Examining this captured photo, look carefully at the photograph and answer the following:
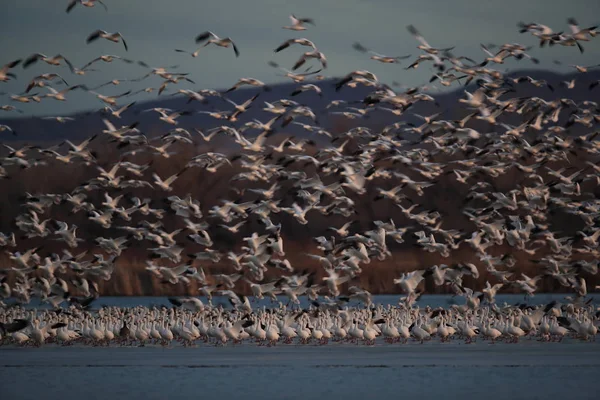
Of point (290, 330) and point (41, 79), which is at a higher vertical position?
point (41, 79)

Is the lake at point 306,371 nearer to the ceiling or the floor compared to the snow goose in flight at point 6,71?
nearer to the floor

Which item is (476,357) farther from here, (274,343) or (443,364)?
(274,343)

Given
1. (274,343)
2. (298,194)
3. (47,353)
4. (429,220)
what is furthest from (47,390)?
(429,220)

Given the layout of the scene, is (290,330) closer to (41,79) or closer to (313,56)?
(313,56)

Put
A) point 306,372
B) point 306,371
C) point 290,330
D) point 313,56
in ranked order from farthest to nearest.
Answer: point 313,56
point 290,330
point 306,371
point 306,372

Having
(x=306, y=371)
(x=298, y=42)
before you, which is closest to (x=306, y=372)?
(x=306, y=371)

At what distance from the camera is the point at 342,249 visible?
43344 millimetres

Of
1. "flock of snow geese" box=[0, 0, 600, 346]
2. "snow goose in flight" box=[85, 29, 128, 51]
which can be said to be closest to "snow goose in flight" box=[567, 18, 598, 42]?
"flock of snow geese" box=[0, 0, 600, 346]

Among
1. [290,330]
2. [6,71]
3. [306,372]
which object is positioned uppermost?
[6,71]

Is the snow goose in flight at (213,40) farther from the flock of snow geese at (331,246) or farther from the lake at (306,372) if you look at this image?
the lake at (306,372)

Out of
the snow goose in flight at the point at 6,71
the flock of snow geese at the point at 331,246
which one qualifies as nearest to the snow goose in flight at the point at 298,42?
the flock of snow geese at the point at 331,246

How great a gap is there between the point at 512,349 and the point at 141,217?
6825cm

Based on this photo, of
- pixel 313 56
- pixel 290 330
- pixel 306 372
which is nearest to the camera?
pixel 306 372

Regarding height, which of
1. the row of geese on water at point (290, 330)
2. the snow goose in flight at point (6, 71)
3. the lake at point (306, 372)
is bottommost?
the lake at point (306, 372)
